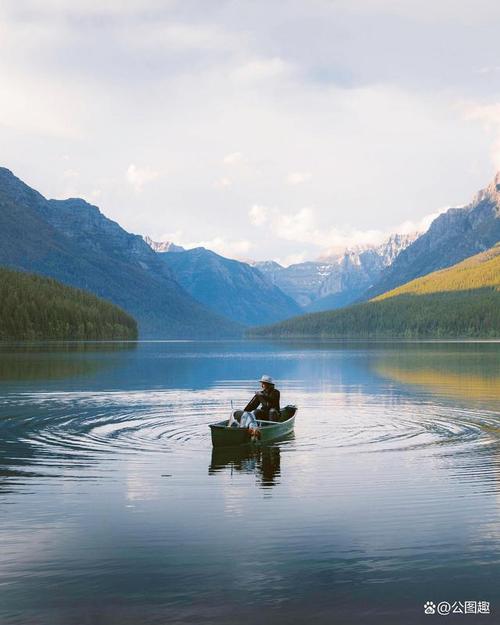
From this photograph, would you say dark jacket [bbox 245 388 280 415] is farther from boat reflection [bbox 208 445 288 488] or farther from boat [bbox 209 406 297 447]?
boat reflection [bbox 208 445 288 488]

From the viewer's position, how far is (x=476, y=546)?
1906 centimetres

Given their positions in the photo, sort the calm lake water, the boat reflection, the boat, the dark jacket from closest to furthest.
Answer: the calm lake water < the boat reflection < the boat < the dark jacket

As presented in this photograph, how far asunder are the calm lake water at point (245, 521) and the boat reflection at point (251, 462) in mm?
137

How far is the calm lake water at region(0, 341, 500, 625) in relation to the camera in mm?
15375

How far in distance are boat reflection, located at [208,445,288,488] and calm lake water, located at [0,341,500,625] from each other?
0.45 ft

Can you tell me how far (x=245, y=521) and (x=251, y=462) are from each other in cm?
1122

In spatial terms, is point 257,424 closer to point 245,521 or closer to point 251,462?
point 251,462

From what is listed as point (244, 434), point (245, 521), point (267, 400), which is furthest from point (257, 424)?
point (245, 521)

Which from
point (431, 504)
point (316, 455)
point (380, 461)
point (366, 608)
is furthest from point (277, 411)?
point (366, 608)

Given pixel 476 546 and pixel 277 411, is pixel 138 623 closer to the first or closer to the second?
pixel 476 546

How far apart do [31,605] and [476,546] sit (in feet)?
36.0

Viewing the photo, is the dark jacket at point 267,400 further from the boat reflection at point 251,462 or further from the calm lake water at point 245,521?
the boat reflection at point 251,462

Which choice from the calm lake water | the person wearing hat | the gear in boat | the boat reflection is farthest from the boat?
the person wearing hat

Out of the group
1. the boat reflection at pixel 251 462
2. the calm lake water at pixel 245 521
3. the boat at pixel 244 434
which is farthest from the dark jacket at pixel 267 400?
the boat reflection at pixel 251 462
